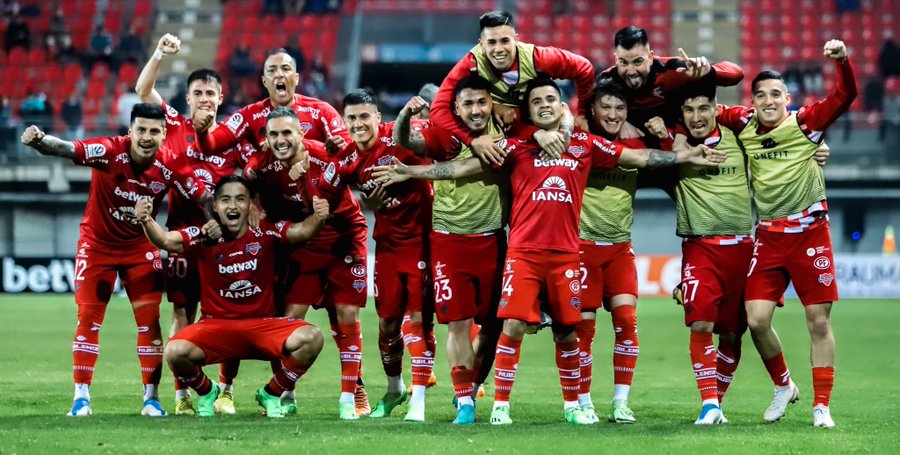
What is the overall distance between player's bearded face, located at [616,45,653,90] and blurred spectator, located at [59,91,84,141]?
1715 cm

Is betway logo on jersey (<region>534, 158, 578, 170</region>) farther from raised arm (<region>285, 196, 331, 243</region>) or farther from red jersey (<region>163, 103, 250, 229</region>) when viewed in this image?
red jersey (<region>163, 103, 250, 229</region>)

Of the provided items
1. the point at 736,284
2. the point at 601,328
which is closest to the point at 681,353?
the point at 601,328

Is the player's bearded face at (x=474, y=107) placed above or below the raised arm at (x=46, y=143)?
above

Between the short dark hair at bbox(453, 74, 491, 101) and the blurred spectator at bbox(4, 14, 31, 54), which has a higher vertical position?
the blurred spectator at bbox(4, 14, 31, 54)

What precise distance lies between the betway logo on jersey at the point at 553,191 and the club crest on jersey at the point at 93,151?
325 cm

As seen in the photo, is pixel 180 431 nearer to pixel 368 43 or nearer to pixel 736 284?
pixel 736 284

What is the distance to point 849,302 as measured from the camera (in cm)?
2316

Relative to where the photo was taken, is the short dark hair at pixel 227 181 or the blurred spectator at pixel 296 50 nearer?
the short dark hair at pixel 227 181

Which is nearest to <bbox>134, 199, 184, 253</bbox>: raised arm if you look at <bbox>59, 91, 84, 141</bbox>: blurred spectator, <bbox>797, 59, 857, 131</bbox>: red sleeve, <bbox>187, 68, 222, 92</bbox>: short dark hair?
<bbox>187, 68, 222, 92</bbox>: short dark hair

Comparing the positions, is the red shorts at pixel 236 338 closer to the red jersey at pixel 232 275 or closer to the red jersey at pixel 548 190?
the red jersey at pixel 232 275

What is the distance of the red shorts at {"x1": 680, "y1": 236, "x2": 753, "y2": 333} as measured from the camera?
29.0 feet

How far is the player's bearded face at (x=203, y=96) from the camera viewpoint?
9969mm

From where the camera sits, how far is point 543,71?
29.7ft

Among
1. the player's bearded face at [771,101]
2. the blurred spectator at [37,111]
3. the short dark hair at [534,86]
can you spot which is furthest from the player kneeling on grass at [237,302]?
the blurred spectator at [37,111]
